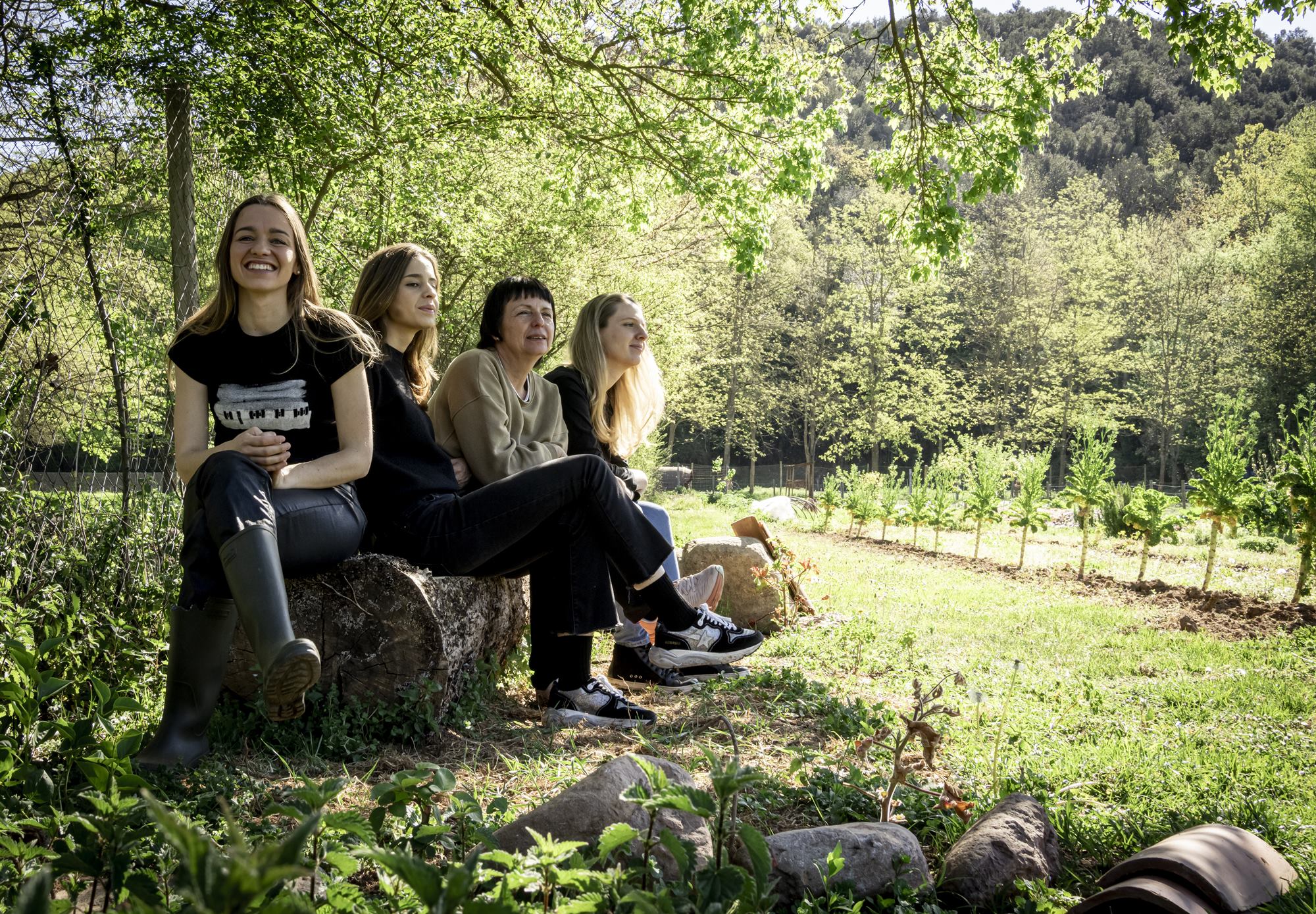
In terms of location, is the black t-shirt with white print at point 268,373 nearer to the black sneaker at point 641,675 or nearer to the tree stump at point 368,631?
the tree stump at point 368,631

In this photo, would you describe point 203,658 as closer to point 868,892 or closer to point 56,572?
point 56,572

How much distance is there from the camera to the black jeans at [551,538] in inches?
128

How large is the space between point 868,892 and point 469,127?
6.47 meters

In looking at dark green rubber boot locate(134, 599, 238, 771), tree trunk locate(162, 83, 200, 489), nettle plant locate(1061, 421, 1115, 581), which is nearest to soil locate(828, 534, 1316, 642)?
nettle plant locate(1061, 421, 1115, 581)

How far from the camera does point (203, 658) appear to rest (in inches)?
102

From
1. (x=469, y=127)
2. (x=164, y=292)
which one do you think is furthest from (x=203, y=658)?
(x=469, y=127)

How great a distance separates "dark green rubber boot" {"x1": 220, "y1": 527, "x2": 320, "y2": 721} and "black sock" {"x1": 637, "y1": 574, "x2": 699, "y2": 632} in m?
1.48

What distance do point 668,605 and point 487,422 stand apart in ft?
Answer: 3.40

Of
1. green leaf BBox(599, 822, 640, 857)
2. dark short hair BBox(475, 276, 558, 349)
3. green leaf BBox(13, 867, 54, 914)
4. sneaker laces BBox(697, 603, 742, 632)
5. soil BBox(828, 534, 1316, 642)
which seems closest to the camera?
green leaf BBox(13, 867, 54, 914)

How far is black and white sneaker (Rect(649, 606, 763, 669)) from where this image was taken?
4.00 metres

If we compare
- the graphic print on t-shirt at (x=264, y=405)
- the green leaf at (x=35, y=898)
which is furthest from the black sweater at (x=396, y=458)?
the green leaf at (x=35, y=898)

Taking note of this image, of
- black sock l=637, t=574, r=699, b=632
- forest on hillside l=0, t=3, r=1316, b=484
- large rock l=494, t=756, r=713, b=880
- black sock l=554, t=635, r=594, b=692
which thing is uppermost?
forest on hillside l=0, t=3, r=1316, b=484

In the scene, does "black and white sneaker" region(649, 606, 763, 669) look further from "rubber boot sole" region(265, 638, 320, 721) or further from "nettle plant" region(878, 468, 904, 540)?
"nettle plant" region(878, 468, 904, 540)

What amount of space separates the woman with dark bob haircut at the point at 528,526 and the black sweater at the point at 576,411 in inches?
34.8
